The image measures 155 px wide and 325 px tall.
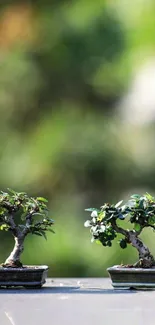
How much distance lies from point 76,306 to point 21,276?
35.7 inches

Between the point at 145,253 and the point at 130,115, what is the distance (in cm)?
291

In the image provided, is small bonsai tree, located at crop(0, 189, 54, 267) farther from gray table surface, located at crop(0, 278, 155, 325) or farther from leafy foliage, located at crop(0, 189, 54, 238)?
gray table surface, located at crop(0, 278, 155, 325)

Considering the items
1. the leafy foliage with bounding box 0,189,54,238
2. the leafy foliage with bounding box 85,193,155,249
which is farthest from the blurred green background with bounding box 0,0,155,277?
the leafy foliage with bounding box 85,193,155,249

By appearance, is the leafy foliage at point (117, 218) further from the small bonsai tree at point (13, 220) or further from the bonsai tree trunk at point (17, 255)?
the bonsai tree trunk at point (17, 255)

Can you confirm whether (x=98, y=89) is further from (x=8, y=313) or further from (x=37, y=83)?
(x=8, y=313)

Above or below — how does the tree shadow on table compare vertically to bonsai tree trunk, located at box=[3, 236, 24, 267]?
below

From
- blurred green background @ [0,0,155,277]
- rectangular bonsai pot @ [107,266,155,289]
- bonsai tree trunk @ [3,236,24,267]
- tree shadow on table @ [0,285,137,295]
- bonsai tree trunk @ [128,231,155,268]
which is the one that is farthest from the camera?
blurred green background @ [0,0,155,277]

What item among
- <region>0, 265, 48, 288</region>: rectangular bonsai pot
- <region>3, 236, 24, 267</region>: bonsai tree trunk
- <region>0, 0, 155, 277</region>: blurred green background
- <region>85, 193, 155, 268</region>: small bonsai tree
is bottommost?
<region>0, 265, 48, 288</region>: rectangular bonsai pot

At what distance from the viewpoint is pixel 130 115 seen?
644cm

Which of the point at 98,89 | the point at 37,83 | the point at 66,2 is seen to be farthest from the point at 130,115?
the point at 66,2

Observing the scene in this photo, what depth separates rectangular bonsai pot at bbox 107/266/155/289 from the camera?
142 inches

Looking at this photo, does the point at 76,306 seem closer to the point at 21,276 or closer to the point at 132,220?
the point at 21,276

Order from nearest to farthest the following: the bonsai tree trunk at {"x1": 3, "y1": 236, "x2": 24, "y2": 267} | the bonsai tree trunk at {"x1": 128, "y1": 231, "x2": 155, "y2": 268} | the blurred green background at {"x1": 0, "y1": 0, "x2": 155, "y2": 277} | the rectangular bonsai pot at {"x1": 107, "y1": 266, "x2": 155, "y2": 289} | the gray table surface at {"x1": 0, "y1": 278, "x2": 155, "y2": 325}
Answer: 1. the gray table surface at {"x1": 0, "y1": 278, "x2": 155, "y2": 325}
2. the rectangular bonsai pot at {"x1": 107, "y1": 266, "x2": 155, "y2": 289}
3. the bonsai tree trunk at {"x1": 128, "y1": 231, "x2": 155, "y2": 268}
4. the bonsai tree trunk at {"x1": 3, "y1": 236, "x2": 24, "y2": 267}
5. the blurred green background at {"x1": 0, "y1": 0, "x2": 155, "y2": 277}

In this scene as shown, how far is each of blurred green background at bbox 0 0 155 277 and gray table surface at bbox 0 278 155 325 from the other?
2.54m
